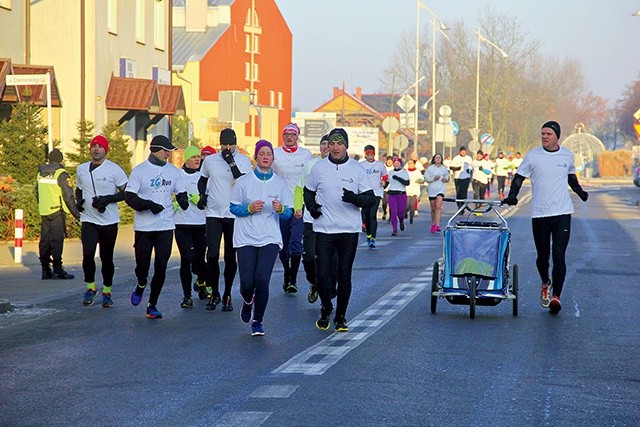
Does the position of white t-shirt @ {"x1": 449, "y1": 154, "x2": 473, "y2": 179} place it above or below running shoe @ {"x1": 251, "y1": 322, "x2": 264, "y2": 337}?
above

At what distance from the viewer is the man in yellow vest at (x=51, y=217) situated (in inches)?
700

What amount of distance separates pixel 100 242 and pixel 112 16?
23.0 m

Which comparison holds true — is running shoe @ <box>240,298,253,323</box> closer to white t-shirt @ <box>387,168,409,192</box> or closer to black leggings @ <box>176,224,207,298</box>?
black leggings @ <box>176,224,207,298</box>

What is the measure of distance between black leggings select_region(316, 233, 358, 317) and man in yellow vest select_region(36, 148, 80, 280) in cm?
638

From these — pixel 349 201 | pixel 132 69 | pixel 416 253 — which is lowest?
pixel 416 253

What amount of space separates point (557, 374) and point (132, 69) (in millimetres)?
29717

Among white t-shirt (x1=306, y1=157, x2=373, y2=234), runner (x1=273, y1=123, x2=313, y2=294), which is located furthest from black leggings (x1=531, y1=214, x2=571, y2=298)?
runner (x1=273, y1=123, x2=313, y2=294)

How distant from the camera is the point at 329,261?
40.2ft

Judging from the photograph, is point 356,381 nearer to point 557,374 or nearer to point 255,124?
point 557,374

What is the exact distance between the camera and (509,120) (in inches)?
3925

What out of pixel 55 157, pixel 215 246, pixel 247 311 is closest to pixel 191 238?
pixel 215 246

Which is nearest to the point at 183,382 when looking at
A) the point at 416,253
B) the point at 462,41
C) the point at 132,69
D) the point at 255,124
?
the point at 416,253

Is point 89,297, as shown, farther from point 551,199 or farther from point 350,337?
point 551,199

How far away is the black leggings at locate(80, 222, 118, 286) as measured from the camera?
47.4ft
